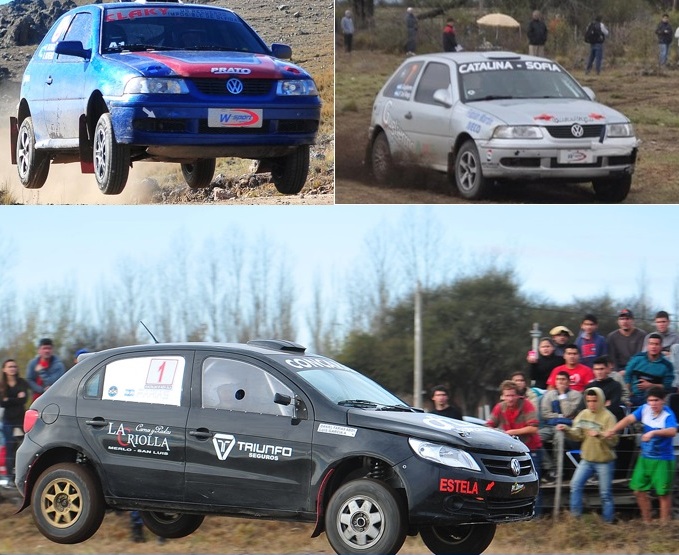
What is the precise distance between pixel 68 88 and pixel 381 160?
14.0 ft

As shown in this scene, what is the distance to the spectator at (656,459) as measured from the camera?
379 inches

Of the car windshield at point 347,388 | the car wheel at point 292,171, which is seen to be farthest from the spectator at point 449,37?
the car windshield at point 347,388

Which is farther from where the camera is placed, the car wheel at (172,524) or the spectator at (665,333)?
the spectator at (665,333)

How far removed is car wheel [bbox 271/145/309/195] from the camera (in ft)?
46.6

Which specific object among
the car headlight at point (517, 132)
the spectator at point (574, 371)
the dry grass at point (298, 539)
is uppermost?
the car headlight at point (517, 132)

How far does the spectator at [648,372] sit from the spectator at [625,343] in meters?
0.68

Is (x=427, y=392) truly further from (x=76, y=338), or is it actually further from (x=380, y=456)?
(x=380, y=456)

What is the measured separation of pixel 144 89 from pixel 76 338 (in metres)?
8.03

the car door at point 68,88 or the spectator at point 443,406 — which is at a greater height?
the car door at point 68,88

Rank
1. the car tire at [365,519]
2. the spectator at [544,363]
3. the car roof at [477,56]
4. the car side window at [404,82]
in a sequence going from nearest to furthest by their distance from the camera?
1. the car tire at [365,519]
2. the spectator at [544,363]
3. the car roof at [477,56]
4. the car side window at [404,82]

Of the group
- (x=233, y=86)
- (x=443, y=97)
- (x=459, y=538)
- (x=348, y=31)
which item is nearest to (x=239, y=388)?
(x=459, y=538)

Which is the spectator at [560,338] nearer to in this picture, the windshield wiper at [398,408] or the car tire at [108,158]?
the windshield wiper at [398,408]

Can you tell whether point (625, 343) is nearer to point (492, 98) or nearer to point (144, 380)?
point (492, 98)

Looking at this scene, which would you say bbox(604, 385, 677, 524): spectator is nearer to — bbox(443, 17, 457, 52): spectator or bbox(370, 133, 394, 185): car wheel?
bbox(370, 133, 394, 185): car wheel
